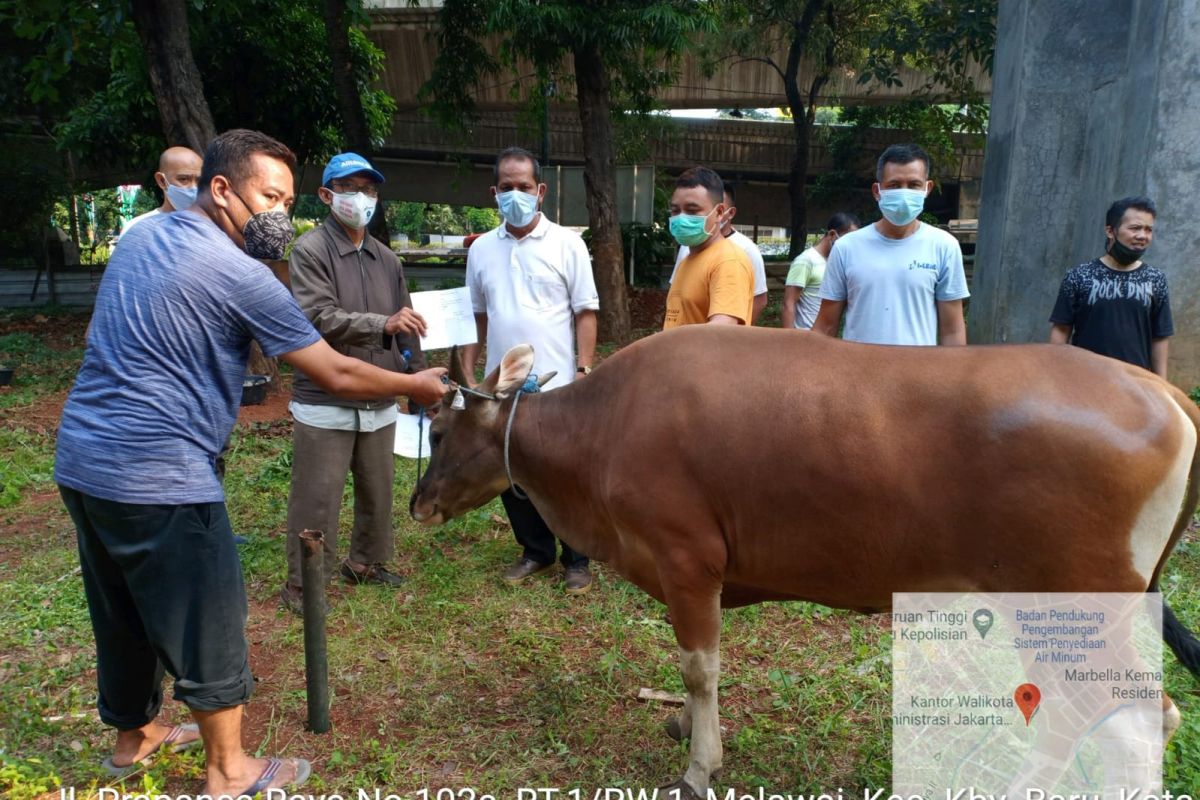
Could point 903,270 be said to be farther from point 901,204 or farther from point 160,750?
point 160,750

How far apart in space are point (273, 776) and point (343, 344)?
6.77ft

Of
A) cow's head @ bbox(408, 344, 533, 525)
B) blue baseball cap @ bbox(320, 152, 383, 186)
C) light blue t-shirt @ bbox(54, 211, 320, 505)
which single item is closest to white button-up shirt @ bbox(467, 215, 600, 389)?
blue baseball cap @ bbox(320, 152, 383, 186)

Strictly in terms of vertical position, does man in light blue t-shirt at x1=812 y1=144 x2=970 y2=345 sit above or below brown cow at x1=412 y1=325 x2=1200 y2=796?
above

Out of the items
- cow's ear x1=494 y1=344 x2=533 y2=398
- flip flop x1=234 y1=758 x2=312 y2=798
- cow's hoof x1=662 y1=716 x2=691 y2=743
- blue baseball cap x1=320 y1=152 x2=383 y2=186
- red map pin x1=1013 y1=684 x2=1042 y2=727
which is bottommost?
cow's hoof x1=662 y1=716 x2=691 y2=743

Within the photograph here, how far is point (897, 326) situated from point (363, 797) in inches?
126

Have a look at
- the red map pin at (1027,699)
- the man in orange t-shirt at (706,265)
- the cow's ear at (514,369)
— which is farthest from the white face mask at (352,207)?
the red map pin at (1027,699)

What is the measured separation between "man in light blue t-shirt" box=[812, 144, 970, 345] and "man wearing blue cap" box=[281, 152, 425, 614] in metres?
2.24

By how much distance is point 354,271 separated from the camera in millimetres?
4699

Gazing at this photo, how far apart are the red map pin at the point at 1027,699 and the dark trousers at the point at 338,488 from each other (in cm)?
330

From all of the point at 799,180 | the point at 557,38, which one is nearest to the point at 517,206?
the point at 557,38

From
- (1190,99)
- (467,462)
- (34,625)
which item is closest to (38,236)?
(34,625)

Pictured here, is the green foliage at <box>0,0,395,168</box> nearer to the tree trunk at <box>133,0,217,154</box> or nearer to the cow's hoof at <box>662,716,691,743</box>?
the tree trunk at <box>133,0,217,154</box>

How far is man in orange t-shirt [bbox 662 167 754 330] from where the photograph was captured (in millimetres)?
4457

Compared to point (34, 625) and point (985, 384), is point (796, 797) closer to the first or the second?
point (985, 384)
